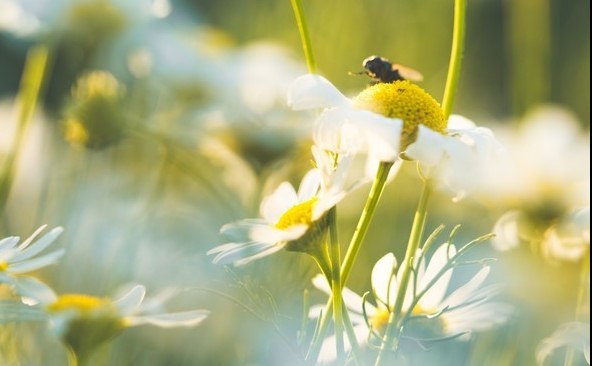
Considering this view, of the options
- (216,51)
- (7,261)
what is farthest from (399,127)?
(216,51)

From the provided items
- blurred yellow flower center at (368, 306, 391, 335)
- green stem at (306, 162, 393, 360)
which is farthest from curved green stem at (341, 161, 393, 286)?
blurred yellow flower center at (368, 306, 391, 335)

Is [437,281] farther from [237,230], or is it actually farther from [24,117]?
[24,117]

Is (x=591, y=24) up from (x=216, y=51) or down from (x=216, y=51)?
up

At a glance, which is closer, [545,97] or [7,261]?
[7,261]

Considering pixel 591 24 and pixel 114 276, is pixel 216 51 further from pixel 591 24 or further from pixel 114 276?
pixel 591 24

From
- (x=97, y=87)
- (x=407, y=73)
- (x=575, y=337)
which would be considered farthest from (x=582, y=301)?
(x=97, y=87)

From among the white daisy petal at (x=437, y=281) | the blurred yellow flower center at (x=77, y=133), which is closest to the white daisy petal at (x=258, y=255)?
the white daisy petal at (x=437, y=281)
